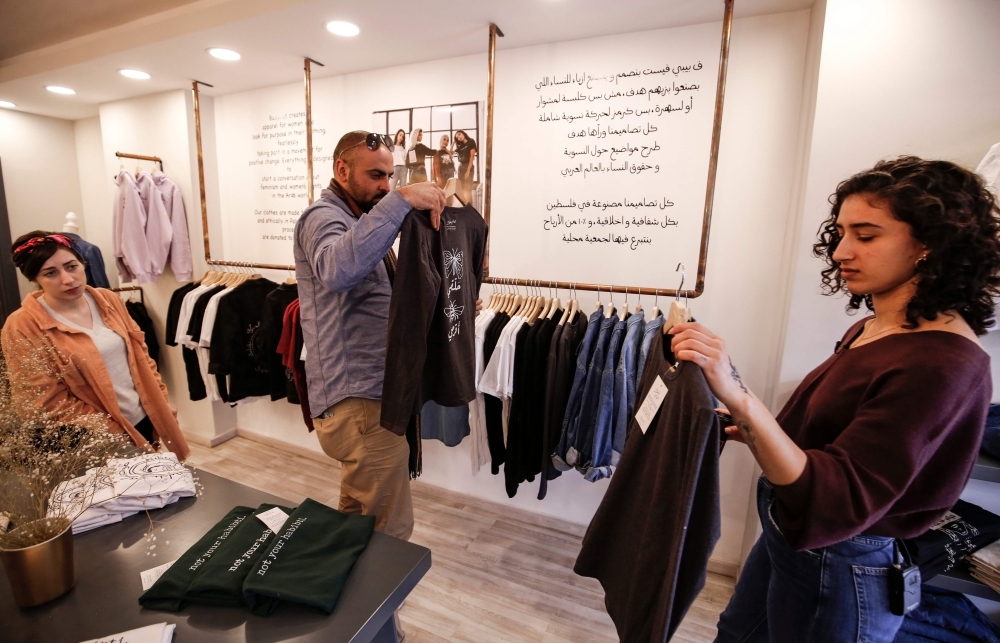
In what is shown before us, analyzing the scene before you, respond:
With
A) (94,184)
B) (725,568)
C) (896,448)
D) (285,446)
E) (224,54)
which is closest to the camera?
(896,448)

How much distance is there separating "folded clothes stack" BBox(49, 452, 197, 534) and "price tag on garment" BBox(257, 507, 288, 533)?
0.90 feet

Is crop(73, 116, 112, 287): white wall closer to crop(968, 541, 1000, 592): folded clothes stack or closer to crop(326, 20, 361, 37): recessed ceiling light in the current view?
crop(326, 20, 361, 37): recessed ceiling light

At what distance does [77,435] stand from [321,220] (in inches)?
30.0

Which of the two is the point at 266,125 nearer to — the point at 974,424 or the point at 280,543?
the point at 280,543

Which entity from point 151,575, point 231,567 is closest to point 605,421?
point 231,567

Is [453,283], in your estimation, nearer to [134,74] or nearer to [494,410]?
[494,410]

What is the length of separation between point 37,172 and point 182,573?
4.31 m

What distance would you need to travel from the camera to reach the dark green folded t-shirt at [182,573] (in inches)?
31.2

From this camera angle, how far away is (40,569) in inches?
30.6

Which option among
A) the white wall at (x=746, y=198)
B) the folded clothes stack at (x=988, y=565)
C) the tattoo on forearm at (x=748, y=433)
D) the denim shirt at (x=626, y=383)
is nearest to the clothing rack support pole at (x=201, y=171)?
the white wall at (x=746, y=198)

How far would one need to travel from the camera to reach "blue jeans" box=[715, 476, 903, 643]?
2.96 feet

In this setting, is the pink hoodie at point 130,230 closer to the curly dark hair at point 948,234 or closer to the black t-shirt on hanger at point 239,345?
the black t-shirt on hanger at point 239,345

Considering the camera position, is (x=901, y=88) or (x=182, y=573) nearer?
(x=182, y=573)

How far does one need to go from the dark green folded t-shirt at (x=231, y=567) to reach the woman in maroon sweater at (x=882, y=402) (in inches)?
36.0
